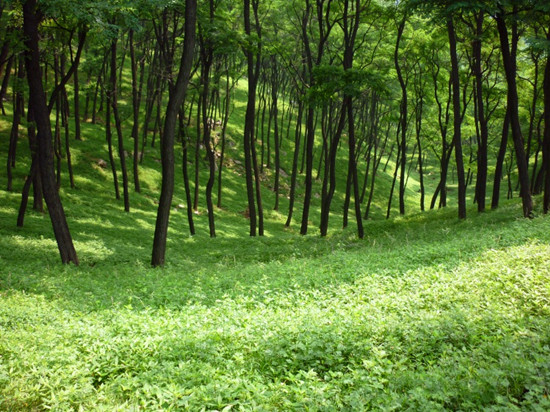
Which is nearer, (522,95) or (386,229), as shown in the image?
(386,229)

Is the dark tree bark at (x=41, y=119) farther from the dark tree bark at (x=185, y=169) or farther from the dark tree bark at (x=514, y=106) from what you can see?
the dark tree bark at (x=514, y=106)

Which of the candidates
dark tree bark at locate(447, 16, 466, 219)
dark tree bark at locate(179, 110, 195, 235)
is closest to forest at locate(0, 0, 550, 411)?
dark tree bark at locate(447, 16, 466, 219)

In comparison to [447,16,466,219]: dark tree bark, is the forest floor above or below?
below

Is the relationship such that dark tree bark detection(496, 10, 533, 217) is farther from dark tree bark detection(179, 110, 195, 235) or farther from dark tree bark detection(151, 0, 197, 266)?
dark tree bark detection(179, 110, 195, 235)

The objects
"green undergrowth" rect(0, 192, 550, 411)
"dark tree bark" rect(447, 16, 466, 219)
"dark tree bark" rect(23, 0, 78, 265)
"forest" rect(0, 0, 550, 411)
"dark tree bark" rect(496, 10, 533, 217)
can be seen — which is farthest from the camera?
"dark tree bark" rect(447, 16, 466, 219)

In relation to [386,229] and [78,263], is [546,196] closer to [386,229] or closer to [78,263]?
[386,229]

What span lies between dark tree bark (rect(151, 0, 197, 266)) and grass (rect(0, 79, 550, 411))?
1.27 meters

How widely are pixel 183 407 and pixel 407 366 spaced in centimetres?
320

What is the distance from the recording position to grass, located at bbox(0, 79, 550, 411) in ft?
17.2

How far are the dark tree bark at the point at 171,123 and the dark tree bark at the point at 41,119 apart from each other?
3174 millimetres

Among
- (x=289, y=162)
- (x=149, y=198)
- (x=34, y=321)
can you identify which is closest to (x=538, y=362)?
(x=34, y=321)

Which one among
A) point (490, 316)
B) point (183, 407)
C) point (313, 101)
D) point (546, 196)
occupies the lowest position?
point (183, 407)

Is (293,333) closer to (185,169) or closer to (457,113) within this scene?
(457,113)

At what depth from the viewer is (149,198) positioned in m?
33.1
